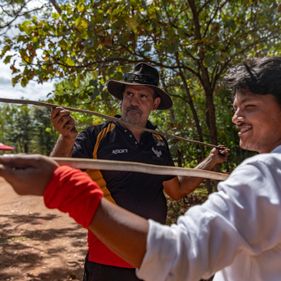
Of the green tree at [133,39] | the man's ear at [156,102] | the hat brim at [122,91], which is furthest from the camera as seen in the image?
the green tree at [133,39]

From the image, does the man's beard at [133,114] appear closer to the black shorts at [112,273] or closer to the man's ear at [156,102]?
the man's ear at [156,102]

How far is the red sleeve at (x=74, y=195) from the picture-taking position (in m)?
1.00

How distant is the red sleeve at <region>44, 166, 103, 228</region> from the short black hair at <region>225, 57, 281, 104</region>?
63cm

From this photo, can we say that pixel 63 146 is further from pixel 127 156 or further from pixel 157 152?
pixel 157 152

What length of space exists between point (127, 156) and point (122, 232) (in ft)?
Answer: 5.61

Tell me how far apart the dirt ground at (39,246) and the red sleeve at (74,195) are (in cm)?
→ 444

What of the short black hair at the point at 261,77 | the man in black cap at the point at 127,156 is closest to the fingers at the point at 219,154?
the man in black cap at the point at 127,156

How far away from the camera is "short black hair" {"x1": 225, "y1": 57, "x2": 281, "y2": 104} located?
132 cm

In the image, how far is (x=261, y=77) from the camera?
134cm

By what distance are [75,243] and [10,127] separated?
44616 mm

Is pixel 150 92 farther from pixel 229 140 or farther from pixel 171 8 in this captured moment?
pixel 229 140

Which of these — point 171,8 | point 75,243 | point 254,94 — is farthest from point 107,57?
point 254,94

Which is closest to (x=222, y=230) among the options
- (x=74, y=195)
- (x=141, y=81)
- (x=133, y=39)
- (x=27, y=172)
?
(x=74, y=195)

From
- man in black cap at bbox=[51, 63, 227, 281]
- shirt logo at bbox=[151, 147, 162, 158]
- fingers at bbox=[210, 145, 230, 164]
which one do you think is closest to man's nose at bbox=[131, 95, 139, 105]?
man in black cap at bbox=[51, 63, 227, 281]
